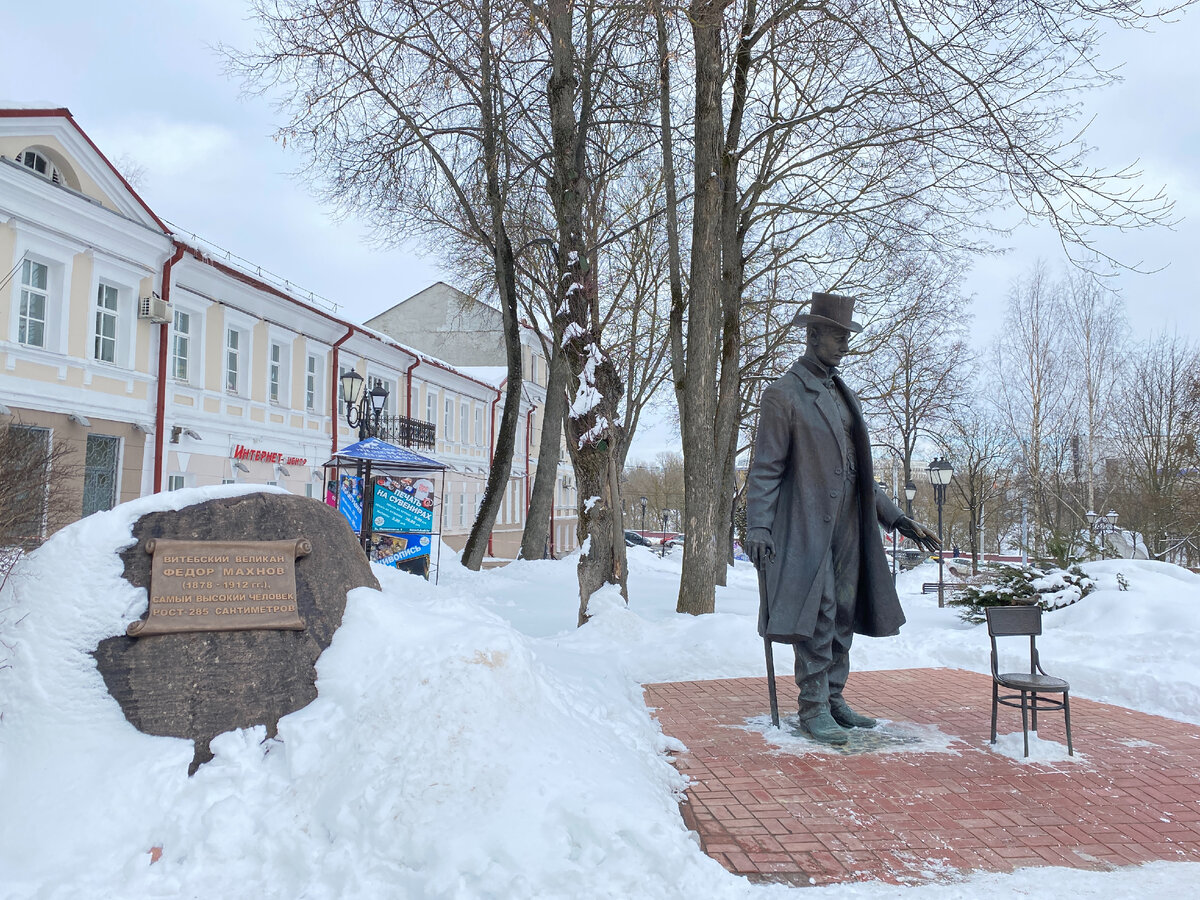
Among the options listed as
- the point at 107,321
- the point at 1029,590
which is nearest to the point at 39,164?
the point at 107,321

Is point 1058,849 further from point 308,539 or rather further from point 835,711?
point 308,539

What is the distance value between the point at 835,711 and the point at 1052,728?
140 centimetres

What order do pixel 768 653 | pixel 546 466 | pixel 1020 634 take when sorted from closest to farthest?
pixel 1020 634 < pixel 768 653 < pixel 546 466

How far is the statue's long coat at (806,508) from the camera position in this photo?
4.99m

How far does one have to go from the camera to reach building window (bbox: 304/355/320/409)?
2116cm

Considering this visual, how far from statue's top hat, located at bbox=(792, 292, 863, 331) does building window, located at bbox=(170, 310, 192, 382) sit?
583 inches

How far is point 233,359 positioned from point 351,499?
741 cm

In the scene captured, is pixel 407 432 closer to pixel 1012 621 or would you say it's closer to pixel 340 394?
pixel 340 394

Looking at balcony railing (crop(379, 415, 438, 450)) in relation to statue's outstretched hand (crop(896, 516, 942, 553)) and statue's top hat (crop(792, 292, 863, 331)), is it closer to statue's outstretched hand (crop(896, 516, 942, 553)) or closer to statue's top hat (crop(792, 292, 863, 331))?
statue's top hat (crop(792, 292, 863, 331))

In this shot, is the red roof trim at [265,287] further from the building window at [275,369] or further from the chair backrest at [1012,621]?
the chair backrest at [1012,621]

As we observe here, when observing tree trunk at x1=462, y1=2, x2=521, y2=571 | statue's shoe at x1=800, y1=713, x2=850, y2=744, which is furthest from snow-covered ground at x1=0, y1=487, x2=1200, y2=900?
tree trunk at x1=462, y1=2, x2=521, y2=571

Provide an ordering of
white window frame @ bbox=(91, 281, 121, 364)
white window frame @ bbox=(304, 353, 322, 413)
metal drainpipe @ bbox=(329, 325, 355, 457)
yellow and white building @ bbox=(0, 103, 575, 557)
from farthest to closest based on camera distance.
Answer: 1. metal drainpipe @ bbox=(329, 325, 355, 457)
2. white window frame @ bbox=(304, 353, 322, 413)
3. white window frame @ bbox=(91, 281, 121, 364)
4. yellow and white building @ bbox=(0, 103, 575, 557)

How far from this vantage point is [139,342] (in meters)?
15.2

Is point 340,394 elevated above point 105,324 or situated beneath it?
situated beneath
